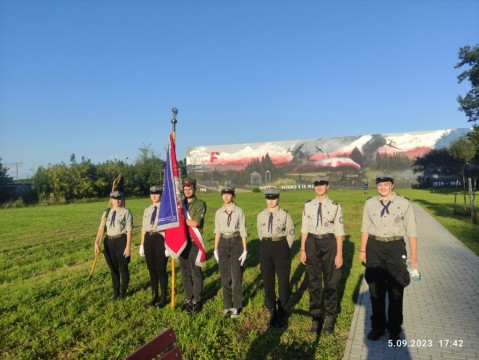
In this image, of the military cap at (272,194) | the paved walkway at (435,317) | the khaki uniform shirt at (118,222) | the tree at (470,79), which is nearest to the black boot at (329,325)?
the paved walkway at (435,317)

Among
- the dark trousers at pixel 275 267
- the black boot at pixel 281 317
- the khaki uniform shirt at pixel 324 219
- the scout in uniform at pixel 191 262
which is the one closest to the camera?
the khaki uniform shirt at pixel 324 219

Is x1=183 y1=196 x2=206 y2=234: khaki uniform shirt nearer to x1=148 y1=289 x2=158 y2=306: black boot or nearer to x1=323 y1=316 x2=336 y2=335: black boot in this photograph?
x1=148 y1=289 x2=158 y2=306: black boot

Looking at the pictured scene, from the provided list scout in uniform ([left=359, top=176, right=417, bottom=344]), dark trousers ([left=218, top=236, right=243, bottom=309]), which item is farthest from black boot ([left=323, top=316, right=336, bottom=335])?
dark trousers ([left=218, top=236, right=243, bottom=309])

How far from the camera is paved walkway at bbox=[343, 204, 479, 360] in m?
4.51

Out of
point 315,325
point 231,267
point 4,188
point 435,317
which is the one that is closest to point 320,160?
point 4,188

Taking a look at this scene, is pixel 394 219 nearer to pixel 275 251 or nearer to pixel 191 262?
pixel 275 251

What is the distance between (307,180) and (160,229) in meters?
52.1

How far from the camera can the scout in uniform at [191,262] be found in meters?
6.17

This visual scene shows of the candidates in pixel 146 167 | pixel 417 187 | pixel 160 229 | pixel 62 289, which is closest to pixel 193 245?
pixel 160 229

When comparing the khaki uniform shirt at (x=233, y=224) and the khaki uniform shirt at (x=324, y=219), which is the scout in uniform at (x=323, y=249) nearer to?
the khaki uniform shirt at (x=324, y=219)

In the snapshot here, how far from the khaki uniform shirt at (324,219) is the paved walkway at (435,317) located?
1.48 m

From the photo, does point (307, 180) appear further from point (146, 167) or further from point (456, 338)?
point (456, 338)

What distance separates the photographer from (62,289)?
777 cm

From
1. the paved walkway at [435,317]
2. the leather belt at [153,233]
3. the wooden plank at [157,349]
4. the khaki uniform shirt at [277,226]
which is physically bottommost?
the paved walkway at [435,317]
